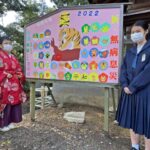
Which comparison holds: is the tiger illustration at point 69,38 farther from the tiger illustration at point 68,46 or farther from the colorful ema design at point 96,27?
the colorful ema design at point 96,27

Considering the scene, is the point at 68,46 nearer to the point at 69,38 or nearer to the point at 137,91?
the point at 69,38


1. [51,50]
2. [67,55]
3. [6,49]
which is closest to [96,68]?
[67,55]

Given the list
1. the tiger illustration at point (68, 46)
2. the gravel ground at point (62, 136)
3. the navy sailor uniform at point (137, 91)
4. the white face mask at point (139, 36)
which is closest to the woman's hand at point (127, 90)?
the navy sailor uniform at point (137, 91)

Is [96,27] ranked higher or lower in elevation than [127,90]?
higher

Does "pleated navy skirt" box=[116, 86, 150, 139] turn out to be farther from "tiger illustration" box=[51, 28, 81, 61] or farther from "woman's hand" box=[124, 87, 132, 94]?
"tiger illustration" box=[51, 28, 81, 61]

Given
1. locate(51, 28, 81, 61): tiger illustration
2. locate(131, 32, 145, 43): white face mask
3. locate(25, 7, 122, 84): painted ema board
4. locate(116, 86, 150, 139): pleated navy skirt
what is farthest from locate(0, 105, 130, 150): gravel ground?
locate(131, 32, 145, 43): white face mask

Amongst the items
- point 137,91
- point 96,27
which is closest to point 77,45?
point 96,27

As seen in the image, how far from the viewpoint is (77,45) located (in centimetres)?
407

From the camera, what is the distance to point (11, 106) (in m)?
4.39

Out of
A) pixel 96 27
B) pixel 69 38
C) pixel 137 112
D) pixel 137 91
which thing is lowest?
pixel 137 112

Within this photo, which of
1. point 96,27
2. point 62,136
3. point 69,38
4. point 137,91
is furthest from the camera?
point 69,38

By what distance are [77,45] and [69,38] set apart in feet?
0.63

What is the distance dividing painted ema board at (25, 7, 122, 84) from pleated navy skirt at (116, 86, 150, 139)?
18.7 inches

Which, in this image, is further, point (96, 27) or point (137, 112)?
point (96, 27)
